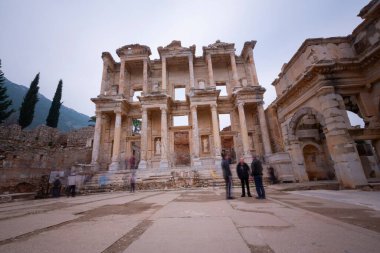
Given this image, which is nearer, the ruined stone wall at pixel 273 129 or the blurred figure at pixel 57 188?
the blurred figure at pixel 57 188

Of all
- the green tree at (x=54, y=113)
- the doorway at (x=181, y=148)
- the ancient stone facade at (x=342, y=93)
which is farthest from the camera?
the green tree at (x=54, y=113)

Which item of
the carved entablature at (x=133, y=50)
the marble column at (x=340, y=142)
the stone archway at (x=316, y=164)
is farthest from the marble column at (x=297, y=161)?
the carved entablature at (x=133, y=50)

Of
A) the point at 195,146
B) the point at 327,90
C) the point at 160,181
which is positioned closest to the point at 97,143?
the point at 160,181

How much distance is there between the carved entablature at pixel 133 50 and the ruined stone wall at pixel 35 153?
1052cm

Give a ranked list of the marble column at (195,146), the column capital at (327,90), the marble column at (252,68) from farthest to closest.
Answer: the marble column at (252,68)
the marble column at (195,146)
the column capital at (327,90)

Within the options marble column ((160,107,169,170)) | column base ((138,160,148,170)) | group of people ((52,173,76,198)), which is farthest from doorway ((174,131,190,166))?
group of people ((52,173,76,198))

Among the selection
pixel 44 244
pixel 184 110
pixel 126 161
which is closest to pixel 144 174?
pixel 126 161

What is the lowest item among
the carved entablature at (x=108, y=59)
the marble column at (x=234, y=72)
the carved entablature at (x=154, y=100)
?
the carved entablature at (x=154, y=100)

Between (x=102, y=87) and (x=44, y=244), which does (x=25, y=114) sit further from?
(x=44, y=244)

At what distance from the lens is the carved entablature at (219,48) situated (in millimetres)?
20250

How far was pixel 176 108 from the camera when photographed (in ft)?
64.2

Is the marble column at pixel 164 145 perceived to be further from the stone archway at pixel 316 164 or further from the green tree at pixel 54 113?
the green tree at pixel 54 113

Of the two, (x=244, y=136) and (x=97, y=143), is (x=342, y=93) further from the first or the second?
(x=97, y=143)

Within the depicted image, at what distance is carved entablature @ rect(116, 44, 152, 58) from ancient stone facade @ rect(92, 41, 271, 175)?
11 centimetres
